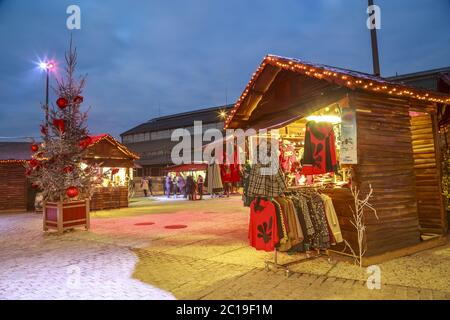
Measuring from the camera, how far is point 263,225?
18.4ft

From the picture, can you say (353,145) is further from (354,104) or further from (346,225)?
(346,225)

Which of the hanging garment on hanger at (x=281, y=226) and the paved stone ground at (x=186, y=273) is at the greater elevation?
the hanging garment on hanger at (x=281, y=226)

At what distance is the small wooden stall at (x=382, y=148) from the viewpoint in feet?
20.6

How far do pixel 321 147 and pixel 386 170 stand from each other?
1417 mm

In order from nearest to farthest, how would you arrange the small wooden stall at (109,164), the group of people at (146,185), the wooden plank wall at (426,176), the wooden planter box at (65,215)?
1. the wooden plank wall at (426,176)
2. the wooden planter box at (65,215)
3. the small wooden stall at (109,164)
4. the group of people at (146,185)

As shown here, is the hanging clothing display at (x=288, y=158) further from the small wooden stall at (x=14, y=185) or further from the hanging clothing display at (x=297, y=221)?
the small wooden stall at (x=14, y=185)

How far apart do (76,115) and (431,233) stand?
38.5 feet

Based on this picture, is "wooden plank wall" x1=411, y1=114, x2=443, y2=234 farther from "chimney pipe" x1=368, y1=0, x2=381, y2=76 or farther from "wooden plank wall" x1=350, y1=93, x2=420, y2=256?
"chimney pipe" x1=368, y1=0, x2=381, y2=76

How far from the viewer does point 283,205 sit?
5.55 m

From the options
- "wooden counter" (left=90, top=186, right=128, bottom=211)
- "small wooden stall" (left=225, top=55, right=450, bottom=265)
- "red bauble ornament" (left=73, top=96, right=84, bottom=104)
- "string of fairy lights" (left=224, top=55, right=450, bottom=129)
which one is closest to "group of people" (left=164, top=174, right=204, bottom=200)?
"wooden counter" (left=90, top=186, right=128, bottom=211)

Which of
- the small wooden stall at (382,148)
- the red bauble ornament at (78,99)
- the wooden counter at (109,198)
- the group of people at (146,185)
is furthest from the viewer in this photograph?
the group of people at (146,185)

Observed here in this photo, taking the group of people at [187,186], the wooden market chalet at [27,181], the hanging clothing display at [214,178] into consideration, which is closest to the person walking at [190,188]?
the group of people at [187,186]

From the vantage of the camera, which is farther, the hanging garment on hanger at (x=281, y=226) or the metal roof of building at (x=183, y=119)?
the metal roof of building at (x=183, y=119)

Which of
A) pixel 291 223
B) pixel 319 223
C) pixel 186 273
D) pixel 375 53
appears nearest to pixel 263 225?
pixel 291 223
